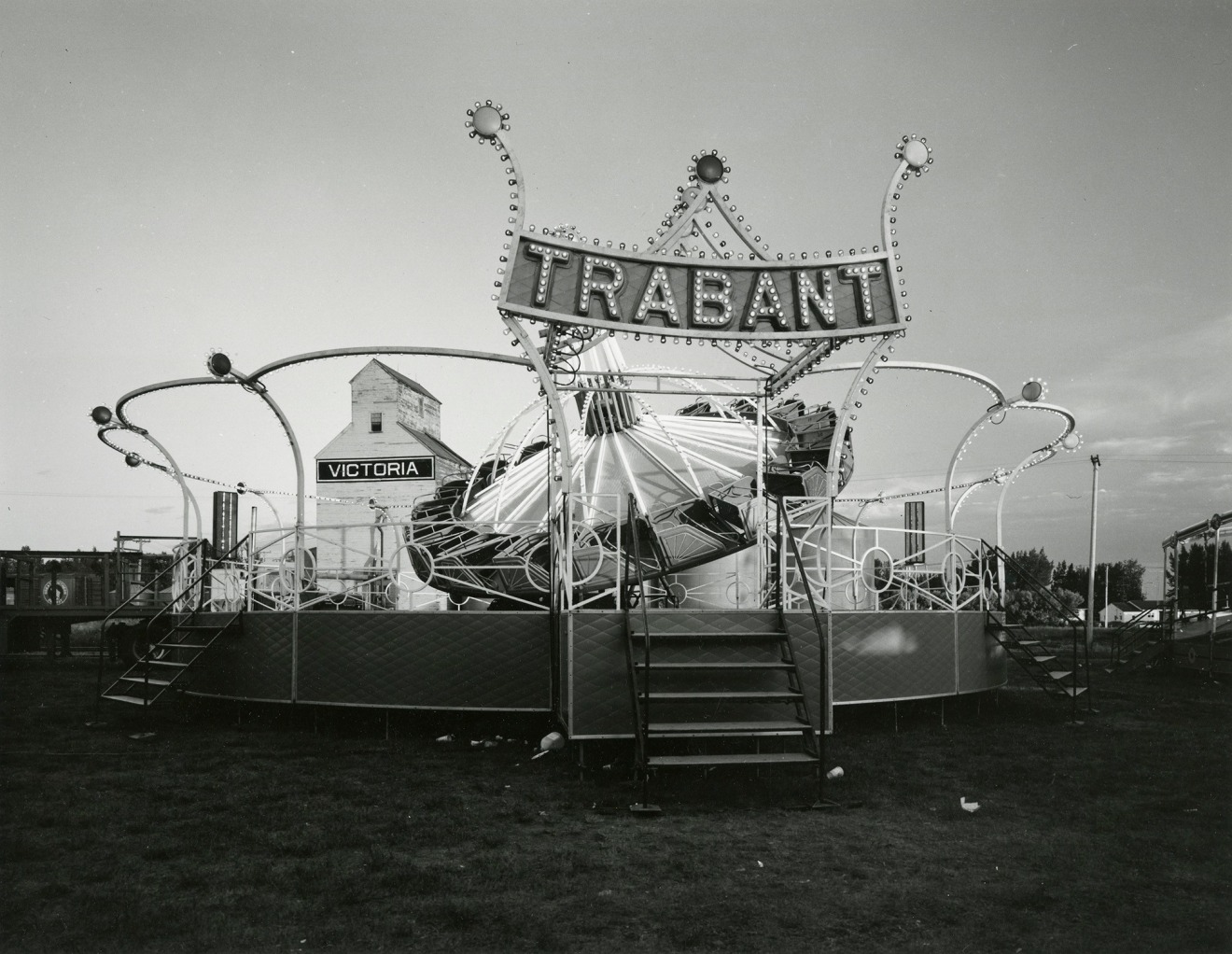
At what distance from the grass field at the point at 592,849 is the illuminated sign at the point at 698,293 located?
4218 millimetres

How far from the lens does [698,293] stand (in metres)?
9.27

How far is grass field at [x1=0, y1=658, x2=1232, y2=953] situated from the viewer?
4.43 m

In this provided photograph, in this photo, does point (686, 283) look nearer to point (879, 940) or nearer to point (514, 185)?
point (514, 185)

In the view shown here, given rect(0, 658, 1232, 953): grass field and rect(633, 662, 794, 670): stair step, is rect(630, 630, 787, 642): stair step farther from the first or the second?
rect(0, 658, 1232, 953): grass field

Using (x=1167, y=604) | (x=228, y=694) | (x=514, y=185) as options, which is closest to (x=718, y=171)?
(x=514, y=185)

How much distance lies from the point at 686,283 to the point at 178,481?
11.6 m

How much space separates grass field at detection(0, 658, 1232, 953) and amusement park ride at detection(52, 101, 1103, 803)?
67 centimetres

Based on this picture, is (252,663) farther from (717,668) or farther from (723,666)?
(723,666)

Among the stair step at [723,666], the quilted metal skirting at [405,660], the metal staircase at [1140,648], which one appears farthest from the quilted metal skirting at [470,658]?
the metal staircase at [1140,648]

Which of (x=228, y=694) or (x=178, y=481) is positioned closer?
(x=228, y=694)

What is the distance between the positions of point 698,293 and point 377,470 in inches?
909

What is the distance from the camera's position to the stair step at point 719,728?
274 inches

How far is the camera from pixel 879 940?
4.31 m

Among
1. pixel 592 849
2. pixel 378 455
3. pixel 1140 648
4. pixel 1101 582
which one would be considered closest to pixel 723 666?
pixel 592 849
